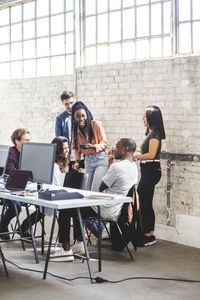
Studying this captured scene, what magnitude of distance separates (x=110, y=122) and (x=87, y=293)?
10.8ft

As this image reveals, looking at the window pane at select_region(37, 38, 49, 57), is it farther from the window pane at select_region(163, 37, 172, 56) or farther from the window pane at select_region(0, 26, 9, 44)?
the window pane at select_region(163, 37, 172, 56)

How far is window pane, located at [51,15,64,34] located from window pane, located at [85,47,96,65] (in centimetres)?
80

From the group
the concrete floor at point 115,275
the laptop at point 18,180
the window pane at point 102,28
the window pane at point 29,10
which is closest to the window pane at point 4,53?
the window pane at point 29,10

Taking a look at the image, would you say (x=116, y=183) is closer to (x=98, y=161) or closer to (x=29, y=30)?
(x=98, y=161)

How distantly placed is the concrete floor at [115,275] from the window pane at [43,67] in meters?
3.47

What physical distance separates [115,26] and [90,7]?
56 cm

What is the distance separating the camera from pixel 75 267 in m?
5.40

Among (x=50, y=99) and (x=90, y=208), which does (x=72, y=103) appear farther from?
(x=90, y=208)

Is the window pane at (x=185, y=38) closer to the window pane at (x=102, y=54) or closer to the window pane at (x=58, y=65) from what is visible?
the window pane at (x=102, y=54)

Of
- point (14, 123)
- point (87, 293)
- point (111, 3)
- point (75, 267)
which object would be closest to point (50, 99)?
point (14, 123)

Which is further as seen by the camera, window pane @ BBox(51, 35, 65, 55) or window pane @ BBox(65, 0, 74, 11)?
window pane @ BBox(51, 35, 65, 55)

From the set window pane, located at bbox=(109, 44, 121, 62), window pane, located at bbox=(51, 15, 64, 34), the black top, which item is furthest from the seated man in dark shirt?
window pane, located at bbox=(51, 15, 64, 34)

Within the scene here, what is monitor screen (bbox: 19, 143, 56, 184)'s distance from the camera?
5.57 metres

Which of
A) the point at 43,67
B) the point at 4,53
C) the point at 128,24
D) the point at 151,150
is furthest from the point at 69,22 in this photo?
the point at 151,150
